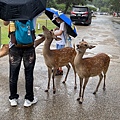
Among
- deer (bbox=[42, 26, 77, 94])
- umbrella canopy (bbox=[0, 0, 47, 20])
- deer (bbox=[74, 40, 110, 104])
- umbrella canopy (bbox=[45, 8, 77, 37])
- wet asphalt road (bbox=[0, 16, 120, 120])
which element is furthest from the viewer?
umbrella canopy (bbox=[45, 8, 77, 37])

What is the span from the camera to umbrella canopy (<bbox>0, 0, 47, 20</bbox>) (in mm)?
3910

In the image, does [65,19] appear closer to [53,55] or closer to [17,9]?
[53,55]

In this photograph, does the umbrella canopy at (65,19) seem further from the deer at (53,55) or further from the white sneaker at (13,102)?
the white sneaker at (13,102)

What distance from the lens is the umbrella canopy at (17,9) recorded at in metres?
3.91

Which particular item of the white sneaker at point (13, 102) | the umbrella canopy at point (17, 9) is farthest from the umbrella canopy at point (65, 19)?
the white sneaker at point (13, 102)

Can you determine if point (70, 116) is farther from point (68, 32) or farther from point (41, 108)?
point (68, 32)

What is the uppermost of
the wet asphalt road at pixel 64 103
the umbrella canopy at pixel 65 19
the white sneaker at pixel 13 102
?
the umbrella canopy at pixel 65 19

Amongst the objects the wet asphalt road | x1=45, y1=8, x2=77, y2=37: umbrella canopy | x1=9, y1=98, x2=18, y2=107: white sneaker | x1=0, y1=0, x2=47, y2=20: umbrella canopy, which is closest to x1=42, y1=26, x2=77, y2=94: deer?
the wet asphalt road

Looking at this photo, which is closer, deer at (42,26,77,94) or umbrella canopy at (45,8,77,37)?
deer at (42,26,77,94)

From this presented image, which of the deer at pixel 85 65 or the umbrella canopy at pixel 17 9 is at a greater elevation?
the umbrella canopy at pixel 17 9

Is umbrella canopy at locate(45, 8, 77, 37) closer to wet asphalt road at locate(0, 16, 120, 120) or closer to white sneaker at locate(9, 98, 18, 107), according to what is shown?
wet asphalt road at locate(0, 16, 120, 120)

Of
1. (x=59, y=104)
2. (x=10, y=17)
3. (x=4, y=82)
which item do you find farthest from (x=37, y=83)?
(x=10, y=17)

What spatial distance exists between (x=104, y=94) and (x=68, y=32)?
1771 mm

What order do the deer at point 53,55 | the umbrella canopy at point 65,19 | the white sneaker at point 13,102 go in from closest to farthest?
the white sneaker at point 13,102 → the deer at point 53,55 → the umbrella canopy at point 65,19
